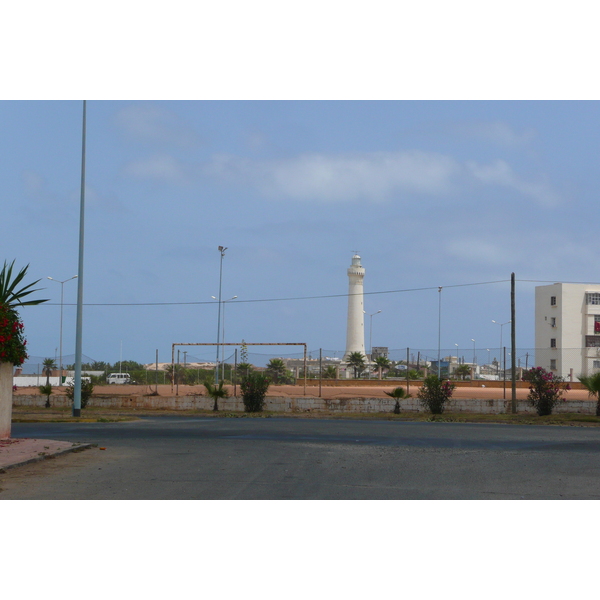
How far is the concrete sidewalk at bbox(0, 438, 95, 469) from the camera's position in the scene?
11.1m

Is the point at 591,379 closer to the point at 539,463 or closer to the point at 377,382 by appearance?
the point at 539,463

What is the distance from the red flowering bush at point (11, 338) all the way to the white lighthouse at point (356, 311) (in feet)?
259

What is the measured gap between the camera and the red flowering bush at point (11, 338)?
1377 cm

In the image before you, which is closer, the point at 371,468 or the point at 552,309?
the point at 371,468

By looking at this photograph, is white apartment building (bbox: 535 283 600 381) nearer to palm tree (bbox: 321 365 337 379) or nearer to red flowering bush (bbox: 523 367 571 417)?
palm tree (bbox: 321 365 337 379)

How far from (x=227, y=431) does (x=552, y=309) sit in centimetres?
6080

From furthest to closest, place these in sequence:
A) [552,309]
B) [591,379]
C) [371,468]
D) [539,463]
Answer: [552,309] < [591,379] < [539,463] < [371,468]

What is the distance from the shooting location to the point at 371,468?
11.5 metres

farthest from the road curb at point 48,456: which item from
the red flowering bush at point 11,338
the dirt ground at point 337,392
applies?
the dirt ground at point 337,392

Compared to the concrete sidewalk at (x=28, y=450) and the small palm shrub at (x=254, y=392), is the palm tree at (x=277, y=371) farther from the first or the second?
the concrete sidewalk at (x=28, y=450)

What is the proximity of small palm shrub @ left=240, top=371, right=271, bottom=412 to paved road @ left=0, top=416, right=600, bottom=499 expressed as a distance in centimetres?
1244

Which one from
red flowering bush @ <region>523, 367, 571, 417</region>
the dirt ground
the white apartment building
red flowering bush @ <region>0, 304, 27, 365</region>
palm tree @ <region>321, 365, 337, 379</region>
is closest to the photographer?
red flowering bush @ <region>0, 304, 27, 365</region>

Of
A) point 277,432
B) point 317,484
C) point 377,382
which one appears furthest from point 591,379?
point 377,382

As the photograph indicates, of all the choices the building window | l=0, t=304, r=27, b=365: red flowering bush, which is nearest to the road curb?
l=0, t=304, r=27, b=365: red flowering bush
